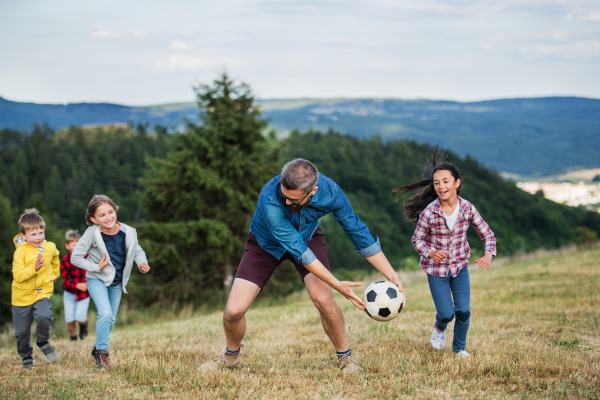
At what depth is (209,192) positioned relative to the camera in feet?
76.6

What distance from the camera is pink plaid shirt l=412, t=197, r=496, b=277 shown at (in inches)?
201

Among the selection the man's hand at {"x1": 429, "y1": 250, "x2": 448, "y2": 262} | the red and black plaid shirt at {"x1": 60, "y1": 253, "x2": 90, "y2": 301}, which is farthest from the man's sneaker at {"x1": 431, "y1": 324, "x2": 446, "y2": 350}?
the red and black plaid shirt at {"x1": 60, "y1": 253, "x2": 90, "y2": 301}

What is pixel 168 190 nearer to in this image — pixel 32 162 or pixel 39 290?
pixel 39 290

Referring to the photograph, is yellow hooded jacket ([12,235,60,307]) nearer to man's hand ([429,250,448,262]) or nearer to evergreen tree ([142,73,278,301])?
man's hand ([429,250,448,262])

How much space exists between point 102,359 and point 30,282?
4.22 feet

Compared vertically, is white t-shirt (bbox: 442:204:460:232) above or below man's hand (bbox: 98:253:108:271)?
above

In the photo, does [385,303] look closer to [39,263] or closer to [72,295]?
[39,263]

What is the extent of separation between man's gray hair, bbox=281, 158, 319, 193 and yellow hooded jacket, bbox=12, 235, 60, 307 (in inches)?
132

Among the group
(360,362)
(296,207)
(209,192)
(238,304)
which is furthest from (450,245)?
(209,192)

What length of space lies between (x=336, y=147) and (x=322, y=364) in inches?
5496

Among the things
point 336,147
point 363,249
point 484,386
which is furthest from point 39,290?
point 336,147

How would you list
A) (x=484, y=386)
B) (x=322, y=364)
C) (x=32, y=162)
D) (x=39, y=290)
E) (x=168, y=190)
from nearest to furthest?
(x=484, y=386)
(x=322, y=364)
(x=39, y=290)
(x=168, y=190)
(x=32, y=162)

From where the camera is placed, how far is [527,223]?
107812mm

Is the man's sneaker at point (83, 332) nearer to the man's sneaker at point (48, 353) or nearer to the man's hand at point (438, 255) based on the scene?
the man's sneaker at point (48, 353)
